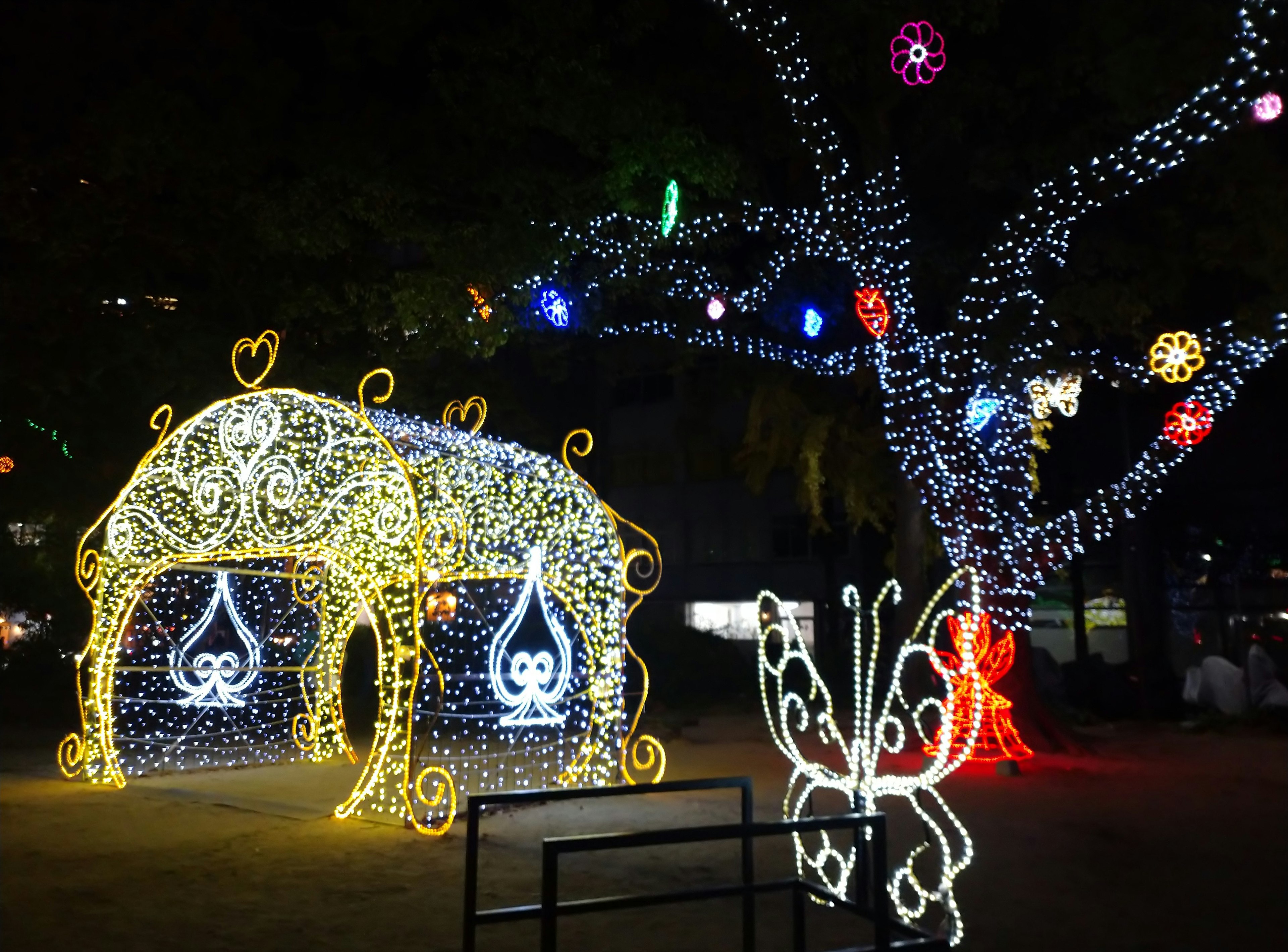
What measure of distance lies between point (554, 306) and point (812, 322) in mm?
2807

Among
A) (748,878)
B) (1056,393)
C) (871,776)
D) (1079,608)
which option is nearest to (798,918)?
(748,878)

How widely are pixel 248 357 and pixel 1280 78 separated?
1119cm

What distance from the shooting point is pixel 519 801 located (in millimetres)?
4977

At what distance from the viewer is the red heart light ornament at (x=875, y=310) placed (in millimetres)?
12109

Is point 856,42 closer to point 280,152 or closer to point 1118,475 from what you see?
point 280,152

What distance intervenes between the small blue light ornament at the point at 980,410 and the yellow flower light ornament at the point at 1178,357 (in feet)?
5.68

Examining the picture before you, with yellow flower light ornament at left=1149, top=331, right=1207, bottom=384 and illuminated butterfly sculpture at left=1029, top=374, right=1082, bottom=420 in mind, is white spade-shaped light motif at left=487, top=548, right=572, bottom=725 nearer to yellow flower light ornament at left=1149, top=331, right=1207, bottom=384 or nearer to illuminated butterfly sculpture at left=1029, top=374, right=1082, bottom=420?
illuminated butterfly sculpture at left=1029, top=374, right=1082, bottom=420

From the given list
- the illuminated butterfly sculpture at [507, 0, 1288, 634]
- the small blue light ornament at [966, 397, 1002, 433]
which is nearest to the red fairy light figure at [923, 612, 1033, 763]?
the illuminated butterfly sculpture at [507, 0, 1288, 634]

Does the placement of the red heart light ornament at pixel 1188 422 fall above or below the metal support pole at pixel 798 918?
above

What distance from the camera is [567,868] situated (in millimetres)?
7512

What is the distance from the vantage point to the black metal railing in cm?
410

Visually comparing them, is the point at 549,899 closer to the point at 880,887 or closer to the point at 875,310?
the point at 880,887

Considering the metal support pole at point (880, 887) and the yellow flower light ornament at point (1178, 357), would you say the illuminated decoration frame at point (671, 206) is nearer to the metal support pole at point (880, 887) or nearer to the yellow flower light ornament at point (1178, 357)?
the yellow flower light ornament at point (1178, 357)

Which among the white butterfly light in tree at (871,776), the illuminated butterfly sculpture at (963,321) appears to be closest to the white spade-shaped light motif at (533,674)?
the white butterfly light in tree at (871,776)
